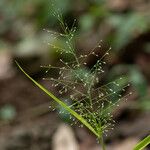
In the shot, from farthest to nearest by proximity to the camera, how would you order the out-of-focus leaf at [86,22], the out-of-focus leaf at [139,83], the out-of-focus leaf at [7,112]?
1. the out-of-focus leaf at [86,22]
2. the out-of-focus leaf at [7,112]
3. the out-of-focus leaf at [139,83]

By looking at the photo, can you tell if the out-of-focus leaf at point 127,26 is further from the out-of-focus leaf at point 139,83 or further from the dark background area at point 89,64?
the out-of-focus leaf at point 139,83

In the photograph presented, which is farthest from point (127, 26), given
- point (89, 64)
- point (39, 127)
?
point (39, 127)

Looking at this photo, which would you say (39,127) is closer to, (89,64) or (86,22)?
(89,64)

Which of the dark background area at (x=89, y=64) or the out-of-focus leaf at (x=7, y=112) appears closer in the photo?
the dark background area at (x=89, y=64)

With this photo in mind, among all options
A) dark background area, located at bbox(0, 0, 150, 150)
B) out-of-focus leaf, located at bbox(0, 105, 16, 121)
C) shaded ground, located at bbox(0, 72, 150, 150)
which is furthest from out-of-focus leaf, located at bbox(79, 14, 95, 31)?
out-of-focus leaf, located at bbox(0, 105, 16, 121)

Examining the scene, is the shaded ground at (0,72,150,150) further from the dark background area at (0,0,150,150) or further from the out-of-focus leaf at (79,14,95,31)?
the out-of-focus leaf at (79,14,95,31)

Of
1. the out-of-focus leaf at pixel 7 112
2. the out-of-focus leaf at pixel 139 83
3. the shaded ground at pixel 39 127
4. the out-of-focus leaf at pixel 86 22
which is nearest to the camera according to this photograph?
the shaded ground at pixel 39 127

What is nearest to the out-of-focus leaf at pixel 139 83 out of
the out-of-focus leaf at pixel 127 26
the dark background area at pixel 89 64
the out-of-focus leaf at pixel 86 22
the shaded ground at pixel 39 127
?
the dark background area at pixel 89 64

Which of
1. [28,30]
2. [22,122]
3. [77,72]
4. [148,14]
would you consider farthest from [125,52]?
[77,72]
